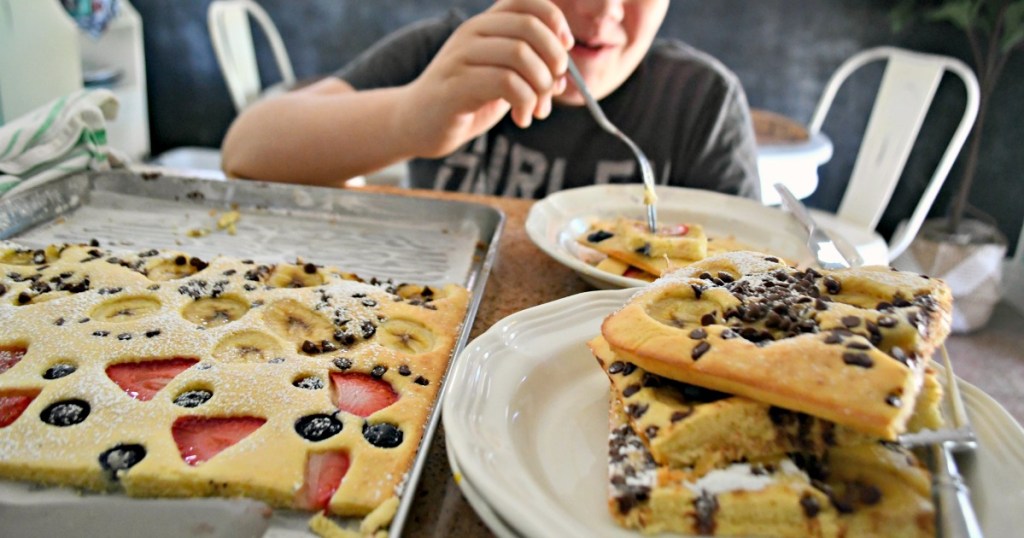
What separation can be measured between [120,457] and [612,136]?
118 centimetres

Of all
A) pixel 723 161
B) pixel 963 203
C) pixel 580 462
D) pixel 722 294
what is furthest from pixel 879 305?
pixel 963 203

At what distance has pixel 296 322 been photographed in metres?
0.65

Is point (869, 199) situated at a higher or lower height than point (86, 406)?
lower

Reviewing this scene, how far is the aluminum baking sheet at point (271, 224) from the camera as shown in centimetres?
88

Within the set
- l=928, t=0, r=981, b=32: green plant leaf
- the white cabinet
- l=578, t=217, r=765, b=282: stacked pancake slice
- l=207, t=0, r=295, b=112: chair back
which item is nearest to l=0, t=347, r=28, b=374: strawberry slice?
l=578, t=217, r=765, b=282: stacked pancake slice

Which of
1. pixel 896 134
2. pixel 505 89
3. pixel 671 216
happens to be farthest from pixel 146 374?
pixel 896 134

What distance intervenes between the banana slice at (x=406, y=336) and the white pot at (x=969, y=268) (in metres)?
2.62

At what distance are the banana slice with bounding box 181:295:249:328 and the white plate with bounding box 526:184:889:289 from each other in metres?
0.35

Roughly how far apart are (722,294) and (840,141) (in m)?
2.99

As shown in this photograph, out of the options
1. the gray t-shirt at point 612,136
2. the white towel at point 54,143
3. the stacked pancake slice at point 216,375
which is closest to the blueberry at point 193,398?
the stacked pancake slice at point 216,375

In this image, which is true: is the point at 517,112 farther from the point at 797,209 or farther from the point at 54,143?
the point at 54,143

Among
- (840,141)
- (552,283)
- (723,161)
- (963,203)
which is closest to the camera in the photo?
(552,283)

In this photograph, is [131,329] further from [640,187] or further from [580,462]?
[640,187]

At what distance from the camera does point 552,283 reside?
0.86 metres
